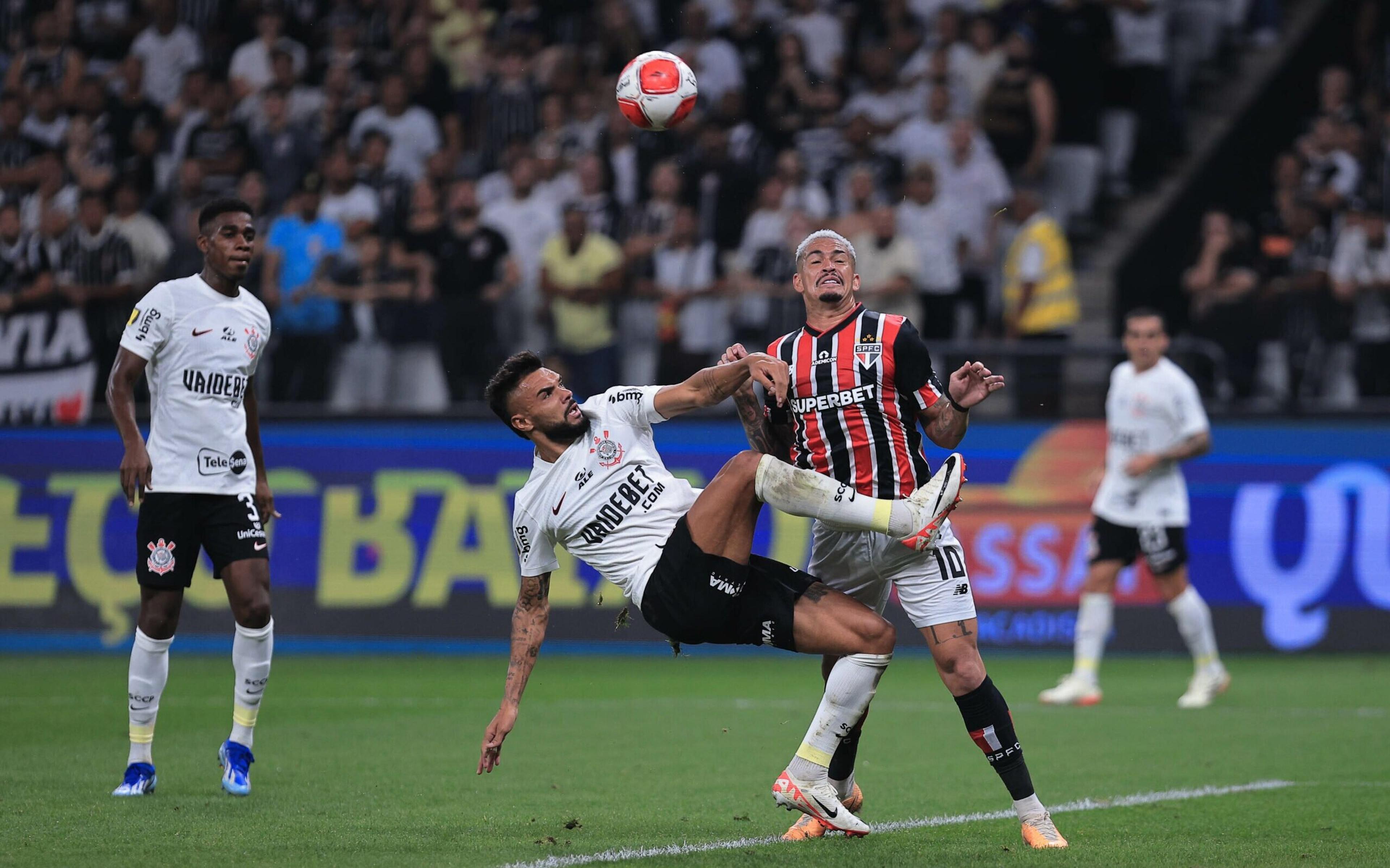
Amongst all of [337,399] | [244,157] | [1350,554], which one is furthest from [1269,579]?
[244,157]

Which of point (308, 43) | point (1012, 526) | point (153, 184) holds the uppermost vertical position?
point (308, 43)

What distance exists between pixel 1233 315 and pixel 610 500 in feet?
29.6

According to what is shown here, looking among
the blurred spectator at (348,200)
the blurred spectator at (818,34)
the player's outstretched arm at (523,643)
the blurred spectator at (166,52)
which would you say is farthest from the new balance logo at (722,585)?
the blurred spectator at (166,52)

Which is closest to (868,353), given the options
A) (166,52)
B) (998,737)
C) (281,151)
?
(998,737)

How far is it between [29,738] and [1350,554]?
10168 millimetres

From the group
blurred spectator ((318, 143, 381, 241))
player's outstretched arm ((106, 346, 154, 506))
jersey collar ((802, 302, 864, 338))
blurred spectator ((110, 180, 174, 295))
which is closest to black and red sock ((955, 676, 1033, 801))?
jersey collar ((802, 302, 864, 338))

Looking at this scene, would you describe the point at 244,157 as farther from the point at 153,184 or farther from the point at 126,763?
the point at 126,763

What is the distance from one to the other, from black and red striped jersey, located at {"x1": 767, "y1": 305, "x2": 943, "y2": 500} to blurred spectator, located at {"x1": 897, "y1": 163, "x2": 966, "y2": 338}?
8191 millimetres

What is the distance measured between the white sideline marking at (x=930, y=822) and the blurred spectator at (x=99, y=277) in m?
9.76

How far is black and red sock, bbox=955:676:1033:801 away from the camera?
627 centimetres

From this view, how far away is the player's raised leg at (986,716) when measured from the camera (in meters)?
6.26

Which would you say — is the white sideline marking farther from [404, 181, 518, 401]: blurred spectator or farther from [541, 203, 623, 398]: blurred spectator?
[404, 181, 518, 401]: blurred spectator

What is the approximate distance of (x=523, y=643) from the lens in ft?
21.7

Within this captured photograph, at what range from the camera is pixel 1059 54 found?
17.1 meters
